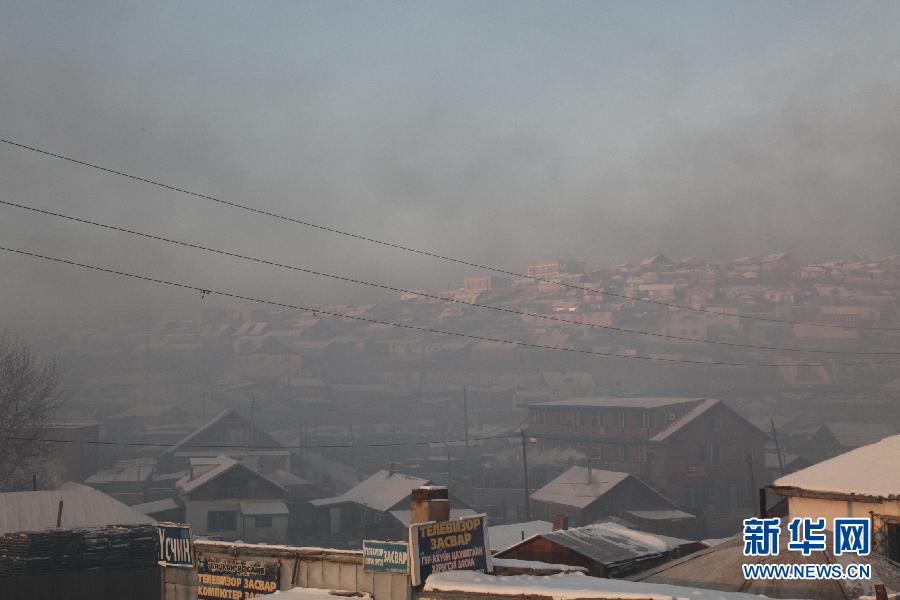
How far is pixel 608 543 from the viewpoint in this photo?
80.1ft

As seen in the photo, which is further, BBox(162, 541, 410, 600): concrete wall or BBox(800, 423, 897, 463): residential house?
BBox(800, 423, 897, 463): residential house

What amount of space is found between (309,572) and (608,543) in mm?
9406

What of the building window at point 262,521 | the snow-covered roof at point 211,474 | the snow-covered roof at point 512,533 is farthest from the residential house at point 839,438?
the snow-covered roof at point 211,474

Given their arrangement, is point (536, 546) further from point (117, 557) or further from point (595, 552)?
point (117, 557)

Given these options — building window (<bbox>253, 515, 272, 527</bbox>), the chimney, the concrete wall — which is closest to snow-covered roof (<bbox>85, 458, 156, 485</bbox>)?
building window (<bbox>253, 515, 272, 527</bbox>)

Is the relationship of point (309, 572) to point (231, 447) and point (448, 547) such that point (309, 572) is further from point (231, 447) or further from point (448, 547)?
point (231, 447)

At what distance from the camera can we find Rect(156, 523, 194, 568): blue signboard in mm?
22438

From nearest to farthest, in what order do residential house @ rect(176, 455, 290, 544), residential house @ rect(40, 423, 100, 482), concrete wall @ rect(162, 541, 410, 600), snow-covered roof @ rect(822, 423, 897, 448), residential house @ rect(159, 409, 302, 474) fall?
concrete wall @ rect(162, 541, 410, 600)
residential house @ rect(176, 455, 290, 544)
residential house @ rect(40, 423, 100, 482)
residential house @ rect(159, 409, 302, 474)
snow-covered roof @ rect(822, 423, 897, 448)

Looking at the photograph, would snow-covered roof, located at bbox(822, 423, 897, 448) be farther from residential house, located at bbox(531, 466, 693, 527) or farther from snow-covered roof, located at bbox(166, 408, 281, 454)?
snow-covered roof, located at bbox(166, 408, 281, 454)

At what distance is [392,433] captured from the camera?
154500mm

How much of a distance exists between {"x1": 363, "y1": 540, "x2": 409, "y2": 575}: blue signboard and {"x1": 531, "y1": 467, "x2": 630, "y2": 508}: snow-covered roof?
53018 millimetres

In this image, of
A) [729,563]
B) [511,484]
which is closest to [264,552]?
[729,563]

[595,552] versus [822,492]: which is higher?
[822,492]

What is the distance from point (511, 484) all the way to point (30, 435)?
51.4 meters
